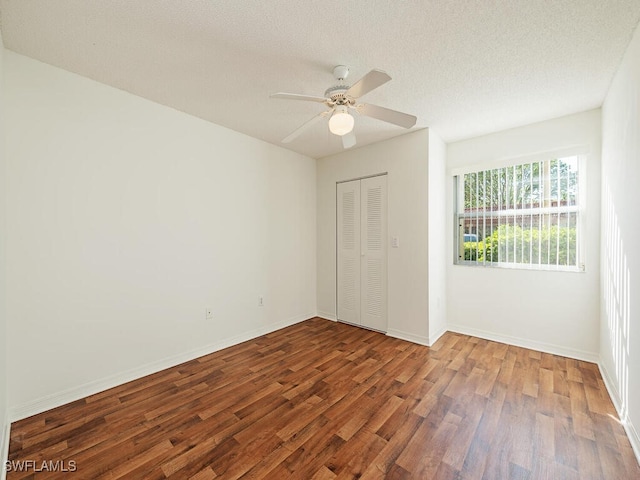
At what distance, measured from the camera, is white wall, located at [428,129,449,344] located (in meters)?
3.18

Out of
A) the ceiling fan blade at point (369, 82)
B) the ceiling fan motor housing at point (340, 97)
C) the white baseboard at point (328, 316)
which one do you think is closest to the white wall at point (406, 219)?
the white baseboard at point (328, 316)

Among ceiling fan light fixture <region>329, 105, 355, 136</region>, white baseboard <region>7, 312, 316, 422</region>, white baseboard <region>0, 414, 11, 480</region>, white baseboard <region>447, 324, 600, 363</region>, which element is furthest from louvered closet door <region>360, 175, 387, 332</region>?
white baseboard <region>0, 414, 11, 480</region>

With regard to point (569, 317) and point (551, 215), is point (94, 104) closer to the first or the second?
point (551, 215)

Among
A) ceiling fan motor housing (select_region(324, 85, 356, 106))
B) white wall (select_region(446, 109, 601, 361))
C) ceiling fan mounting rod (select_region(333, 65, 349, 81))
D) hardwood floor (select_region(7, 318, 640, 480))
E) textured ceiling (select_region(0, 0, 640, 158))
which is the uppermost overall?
textured ceiling (select_region(0, 0, 640, 158))

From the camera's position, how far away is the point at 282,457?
156cm

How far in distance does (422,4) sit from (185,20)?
1.30 meters

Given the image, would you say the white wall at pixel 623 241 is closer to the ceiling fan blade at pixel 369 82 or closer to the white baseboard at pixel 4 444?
the ceiling fan blade at pixel 369 82

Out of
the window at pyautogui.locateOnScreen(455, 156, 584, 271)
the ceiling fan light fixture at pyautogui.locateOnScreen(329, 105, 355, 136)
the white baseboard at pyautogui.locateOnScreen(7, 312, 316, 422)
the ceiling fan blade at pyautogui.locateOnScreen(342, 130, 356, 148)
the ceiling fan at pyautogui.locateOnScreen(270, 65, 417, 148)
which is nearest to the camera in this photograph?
the ceiling fan at pyautogui.locateOnScreen(270, 65, 417, 148)

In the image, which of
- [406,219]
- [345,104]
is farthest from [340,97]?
[406,219]

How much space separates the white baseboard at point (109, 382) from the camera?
1.90 m

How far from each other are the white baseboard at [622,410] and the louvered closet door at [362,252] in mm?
2002

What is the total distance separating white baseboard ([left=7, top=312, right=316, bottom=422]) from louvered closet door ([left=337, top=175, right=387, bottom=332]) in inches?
55.8

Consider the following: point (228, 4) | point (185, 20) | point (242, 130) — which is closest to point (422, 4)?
point (228, 4)

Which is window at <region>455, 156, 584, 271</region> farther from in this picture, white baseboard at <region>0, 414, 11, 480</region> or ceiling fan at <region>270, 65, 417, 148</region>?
white baseboard at <region>0, 414, 11, 480</region>
